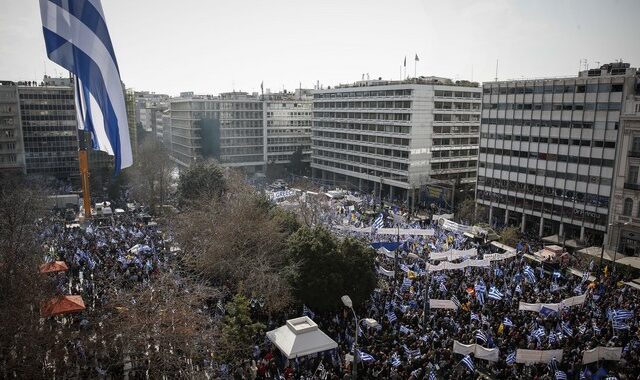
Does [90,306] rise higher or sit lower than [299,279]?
lower

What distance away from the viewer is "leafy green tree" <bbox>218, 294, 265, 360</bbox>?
19.9m

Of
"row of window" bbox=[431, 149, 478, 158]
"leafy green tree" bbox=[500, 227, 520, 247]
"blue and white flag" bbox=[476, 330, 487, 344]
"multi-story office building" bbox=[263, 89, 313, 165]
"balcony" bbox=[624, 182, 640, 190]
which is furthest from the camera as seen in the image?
"multi-story office building" bbox=[263, 89, 313, 165]

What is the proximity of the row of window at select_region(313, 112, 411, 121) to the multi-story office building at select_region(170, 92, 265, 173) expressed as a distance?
14052 millimetres

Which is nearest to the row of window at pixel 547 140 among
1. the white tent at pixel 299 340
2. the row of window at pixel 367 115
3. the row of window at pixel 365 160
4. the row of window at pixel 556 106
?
the row of window at pixel 556 106

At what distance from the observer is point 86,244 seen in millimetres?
36281

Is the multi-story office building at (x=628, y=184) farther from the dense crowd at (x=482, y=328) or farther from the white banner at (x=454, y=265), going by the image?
the white banner at (x=454, y=265)

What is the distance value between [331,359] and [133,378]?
8.37 metres

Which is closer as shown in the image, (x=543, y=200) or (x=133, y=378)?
(x=133, y=378)

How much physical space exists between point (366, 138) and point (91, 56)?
68.1 m

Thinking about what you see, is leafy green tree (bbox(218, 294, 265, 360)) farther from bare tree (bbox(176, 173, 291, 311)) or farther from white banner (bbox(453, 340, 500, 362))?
white banner (bbox(453, 340, 500, 362))

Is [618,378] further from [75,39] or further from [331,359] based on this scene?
[75,39]

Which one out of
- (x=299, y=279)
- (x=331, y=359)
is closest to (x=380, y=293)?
(x=299, y=279)

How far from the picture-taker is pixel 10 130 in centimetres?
7175

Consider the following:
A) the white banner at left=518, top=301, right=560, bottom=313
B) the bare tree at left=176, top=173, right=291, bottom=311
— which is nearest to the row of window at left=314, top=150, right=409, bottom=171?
the bare tree at left=176, top=173, right=291, bottom=311
